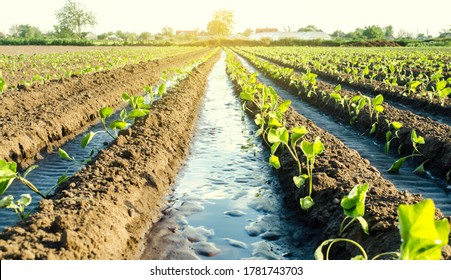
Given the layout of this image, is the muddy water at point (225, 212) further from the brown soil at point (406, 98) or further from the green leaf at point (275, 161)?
the brown soil at point (406, 98)

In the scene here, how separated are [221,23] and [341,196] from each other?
10526 centimetres

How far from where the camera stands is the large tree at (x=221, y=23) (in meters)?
105

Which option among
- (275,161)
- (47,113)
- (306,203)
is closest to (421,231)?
(306,203)

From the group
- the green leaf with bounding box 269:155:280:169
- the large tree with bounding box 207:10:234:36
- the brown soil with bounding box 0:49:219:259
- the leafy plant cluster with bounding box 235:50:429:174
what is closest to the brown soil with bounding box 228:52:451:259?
the green leaf with bounding box 269:155:280:169

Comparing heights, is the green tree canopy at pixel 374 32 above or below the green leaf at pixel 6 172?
above

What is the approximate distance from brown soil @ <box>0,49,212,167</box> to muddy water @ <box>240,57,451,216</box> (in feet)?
15.1

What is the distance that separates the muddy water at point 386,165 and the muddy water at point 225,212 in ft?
4.96

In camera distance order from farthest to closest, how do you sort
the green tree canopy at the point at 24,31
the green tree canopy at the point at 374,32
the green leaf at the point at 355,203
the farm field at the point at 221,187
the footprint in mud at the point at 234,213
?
the green tree canopy at the point at 24,31 → the green tree canopy at the point at 374,32 → the footprint in mud at the point at 234,213 → the farm field at the point at 221,187 → the green leaf at the point at 355,203

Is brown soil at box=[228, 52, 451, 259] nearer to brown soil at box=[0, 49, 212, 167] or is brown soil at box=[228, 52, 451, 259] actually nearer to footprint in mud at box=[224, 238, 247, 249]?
footprint in mud at box=[224, 238, 247, 249]

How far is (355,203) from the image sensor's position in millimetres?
2859

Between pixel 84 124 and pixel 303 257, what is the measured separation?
603cm

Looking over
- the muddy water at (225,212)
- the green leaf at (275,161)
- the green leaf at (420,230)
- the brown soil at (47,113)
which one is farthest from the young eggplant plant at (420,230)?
the brown soil at (47,113)

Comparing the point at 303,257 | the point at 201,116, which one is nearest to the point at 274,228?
the point at 303,257
